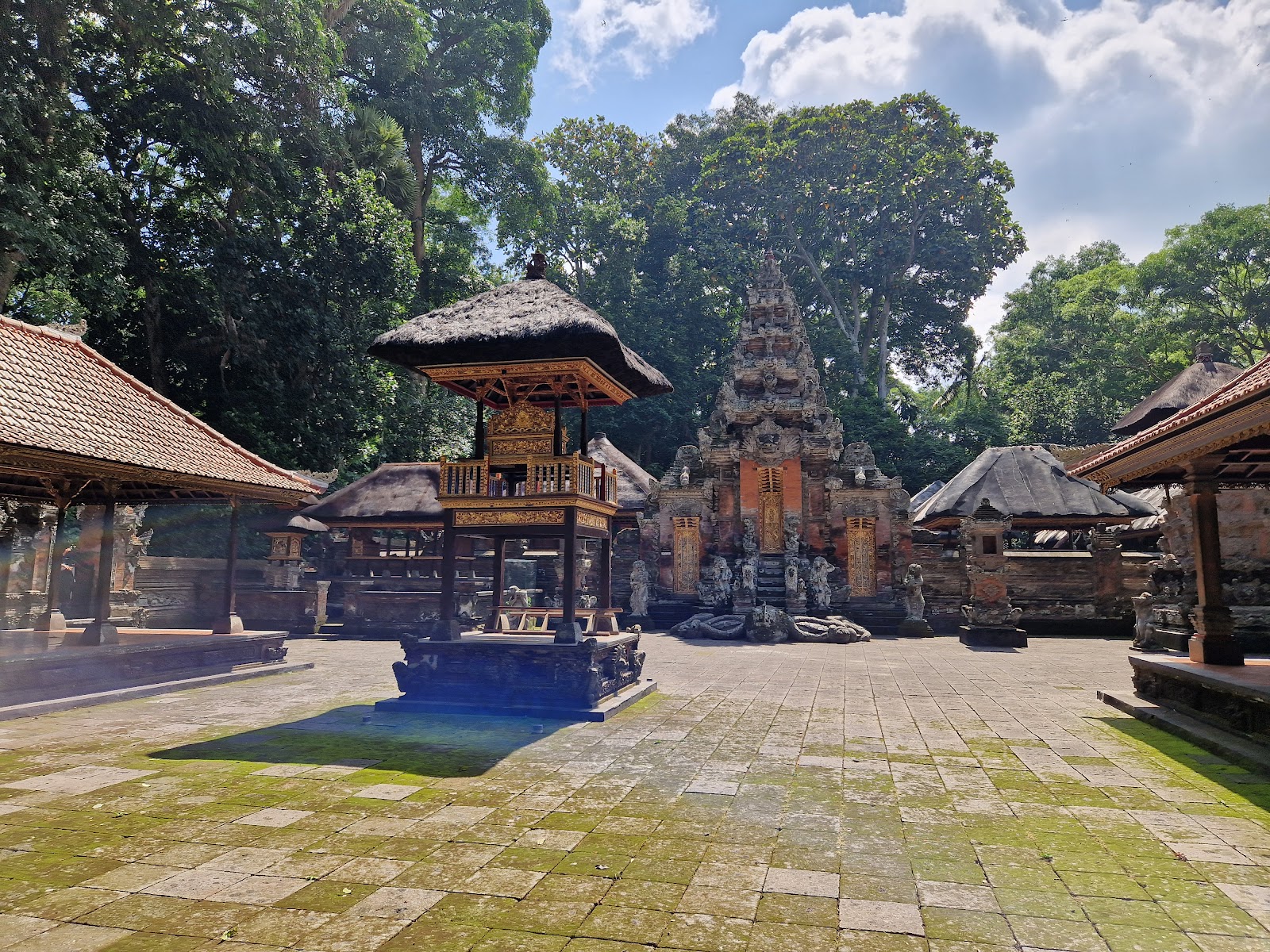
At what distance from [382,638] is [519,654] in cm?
1101

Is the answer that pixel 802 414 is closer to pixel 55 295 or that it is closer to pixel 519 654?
pixel 519 654

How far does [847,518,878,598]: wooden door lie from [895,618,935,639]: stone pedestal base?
2.61 meters

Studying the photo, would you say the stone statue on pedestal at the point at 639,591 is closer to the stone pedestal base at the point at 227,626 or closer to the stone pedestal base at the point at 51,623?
the stone pedestal base at the point at 227,626

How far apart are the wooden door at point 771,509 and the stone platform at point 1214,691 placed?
1431 cm

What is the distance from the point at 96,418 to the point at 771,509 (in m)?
18.1

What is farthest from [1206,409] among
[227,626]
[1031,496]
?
[1031,496]

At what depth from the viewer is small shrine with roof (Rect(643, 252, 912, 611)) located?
74.3ft

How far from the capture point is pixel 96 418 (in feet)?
33.2

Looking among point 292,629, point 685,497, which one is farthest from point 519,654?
point 685,497

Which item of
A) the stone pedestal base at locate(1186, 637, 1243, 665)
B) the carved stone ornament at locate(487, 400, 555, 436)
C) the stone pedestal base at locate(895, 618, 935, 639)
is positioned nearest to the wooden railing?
the carved stone ornament at locate(487, 400, 555, 436)

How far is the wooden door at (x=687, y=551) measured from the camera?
79.9 ft

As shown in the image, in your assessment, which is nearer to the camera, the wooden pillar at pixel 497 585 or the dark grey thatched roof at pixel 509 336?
the dark grey thatched roof at pixel 509 336

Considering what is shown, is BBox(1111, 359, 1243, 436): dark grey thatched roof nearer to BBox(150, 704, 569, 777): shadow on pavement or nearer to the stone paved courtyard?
the stone paved courtyard

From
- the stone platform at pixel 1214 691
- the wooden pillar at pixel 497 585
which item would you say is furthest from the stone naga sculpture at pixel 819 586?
the wooden pillar at pixel 497 585
